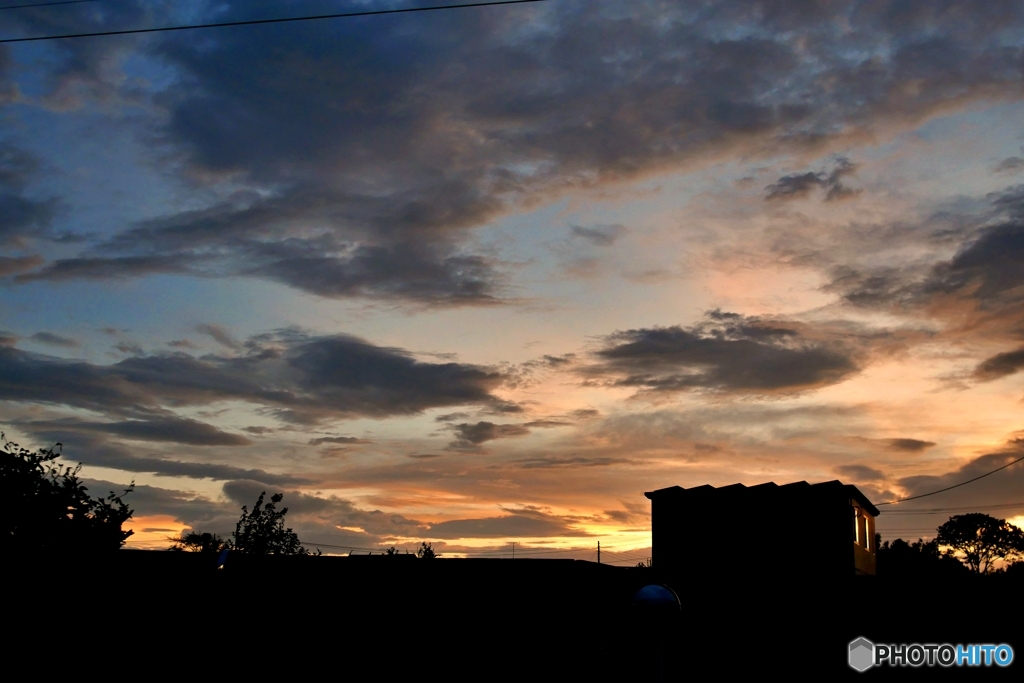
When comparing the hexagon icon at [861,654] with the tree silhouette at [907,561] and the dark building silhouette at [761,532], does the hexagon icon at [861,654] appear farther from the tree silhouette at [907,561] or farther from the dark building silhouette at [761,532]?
the tree silhouette at [907,561]

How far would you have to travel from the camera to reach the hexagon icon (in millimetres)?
24328

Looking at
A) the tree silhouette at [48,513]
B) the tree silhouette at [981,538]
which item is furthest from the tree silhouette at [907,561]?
the tree silhouette at [48,513]

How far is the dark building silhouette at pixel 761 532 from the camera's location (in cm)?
3894

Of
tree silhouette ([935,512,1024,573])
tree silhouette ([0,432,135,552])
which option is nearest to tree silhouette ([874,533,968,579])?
tree silhouette ([935,512,1024,573])

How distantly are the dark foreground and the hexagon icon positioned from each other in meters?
0.18

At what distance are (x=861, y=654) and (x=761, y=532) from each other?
599 inches

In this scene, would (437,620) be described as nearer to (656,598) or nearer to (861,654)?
(656,598)

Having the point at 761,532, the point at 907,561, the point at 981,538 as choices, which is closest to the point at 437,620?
the point at 761,532

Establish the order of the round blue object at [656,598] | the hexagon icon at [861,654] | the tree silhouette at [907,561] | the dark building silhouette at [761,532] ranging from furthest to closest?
the tree silhouette at [907,561], the dark building silhouette at [761,532], the hexagon icon at [861,654], the round blue object at [656,598]

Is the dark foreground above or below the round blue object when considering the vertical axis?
→ below

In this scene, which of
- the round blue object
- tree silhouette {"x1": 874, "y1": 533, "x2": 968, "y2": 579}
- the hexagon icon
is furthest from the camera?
tree silhouette {"x1": 874, "y1": 533, "x2": 968, "y2": 579}

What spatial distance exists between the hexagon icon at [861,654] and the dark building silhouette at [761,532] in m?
13.7

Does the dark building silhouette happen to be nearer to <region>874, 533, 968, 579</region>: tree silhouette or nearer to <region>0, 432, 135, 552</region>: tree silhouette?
<region>0, 432, 135, 552</region>: tree silhouette

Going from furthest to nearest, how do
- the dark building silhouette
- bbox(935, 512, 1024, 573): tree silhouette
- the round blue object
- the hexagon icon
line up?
bbox(935, 512, 1024, 573): tree silhouette → the dark building silhouette → the hexagon icon → the round blue object
